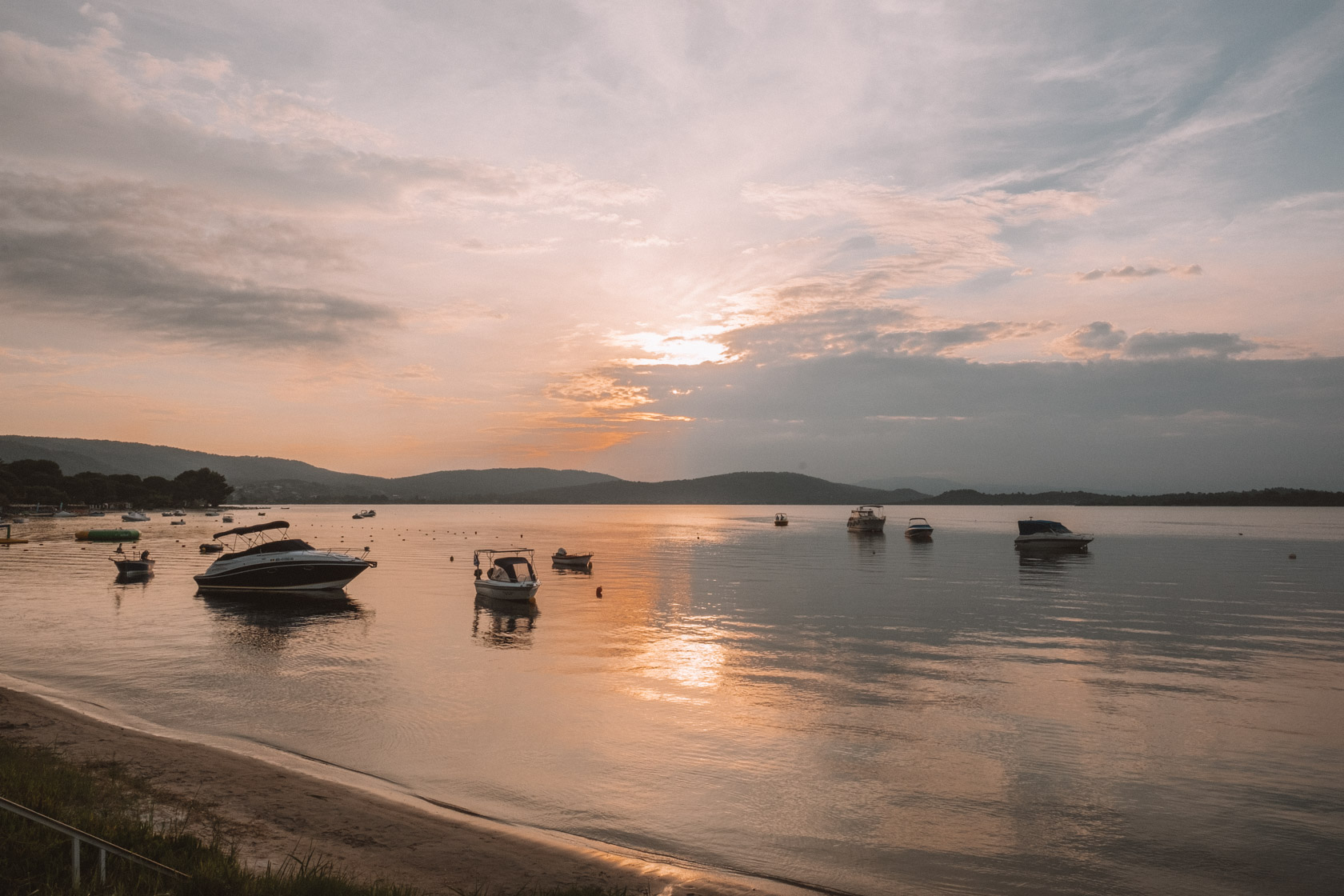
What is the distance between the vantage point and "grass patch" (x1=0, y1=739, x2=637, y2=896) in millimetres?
8805

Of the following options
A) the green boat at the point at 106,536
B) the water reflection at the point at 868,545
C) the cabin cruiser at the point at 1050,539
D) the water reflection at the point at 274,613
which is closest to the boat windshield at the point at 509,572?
the water reflection at the point at 274,613

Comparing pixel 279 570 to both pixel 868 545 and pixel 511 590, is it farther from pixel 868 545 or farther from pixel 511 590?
pixel 868 545

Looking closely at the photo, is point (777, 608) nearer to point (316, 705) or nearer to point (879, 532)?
point (316, 705)

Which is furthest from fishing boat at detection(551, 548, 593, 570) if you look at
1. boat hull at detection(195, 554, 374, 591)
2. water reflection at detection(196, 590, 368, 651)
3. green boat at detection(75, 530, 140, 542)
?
green boat at detection(75, 530, 140, 542)

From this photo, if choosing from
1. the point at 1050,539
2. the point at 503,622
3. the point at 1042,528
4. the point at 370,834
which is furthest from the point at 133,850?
the point at 1042,528

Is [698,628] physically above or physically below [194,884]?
below

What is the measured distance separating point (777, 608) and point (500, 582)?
17098mm

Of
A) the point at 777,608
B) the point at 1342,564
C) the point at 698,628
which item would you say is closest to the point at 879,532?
the point at 1342,564

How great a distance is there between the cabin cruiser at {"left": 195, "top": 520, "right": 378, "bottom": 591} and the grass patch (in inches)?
1463

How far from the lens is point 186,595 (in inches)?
1978

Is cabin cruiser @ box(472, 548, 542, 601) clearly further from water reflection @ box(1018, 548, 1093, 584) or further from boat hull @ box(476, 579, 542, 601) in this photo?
water reflection @ box(1018, 548, 1093, 584)

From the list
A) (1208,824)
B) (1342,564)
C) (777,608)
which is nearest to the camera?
(1208,824)

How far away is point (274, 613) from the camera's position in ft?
146

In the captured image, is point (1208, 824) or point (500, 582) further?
point (500, 582)
